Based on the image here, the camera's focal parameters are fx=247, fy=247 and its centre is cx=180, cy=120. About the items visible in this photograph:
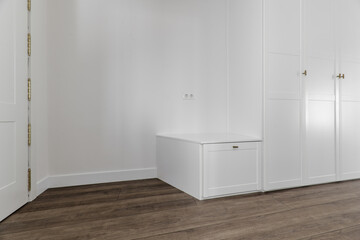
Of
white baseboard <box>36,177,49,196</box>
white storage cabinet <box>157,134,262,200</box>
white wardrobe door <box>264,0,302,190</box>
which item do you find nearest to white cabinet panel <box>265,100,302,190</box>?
white wardrobe door <box>264,0,302,190</box>

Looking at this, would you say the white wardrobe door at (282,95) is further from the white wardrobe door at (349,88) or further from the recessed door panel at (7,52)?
the recessed door panel at (7,52)

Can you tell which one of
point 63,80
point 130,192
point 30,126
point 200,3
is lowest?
point 130,192

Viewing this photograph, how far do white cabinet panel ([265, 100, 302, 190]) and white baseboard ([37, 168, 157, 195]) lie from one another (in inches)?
50.6

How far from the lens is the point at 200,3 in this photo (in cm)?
306

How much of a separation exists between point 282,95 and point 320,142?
2.39 feet

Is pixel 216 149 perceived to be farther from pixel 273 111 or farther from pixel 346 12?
pixel 346 12

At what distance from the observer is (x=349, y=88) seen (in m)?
2.89

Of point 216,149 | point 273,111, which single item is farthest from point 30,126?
point 273,111

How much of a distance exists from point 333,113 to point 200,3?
203 centimetres

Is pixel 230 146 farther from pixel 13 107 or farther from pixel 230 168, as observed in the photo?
pixel 13 107

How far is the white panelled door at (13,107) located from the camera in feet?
5.34

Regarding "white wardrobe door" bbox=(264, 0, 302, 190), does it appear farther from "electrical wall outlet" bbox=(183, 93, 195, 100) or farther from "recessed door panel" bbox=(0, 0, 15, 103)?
"recessed door panel" bbox=(0, 0, 15, 103)

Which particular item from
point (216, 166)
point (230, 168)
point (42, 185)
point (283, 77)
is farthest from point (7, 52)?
point (283, 77)

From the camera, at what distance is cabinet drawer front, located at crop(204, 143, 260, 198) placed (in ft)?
7.06
